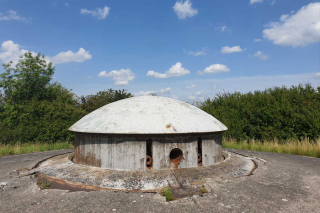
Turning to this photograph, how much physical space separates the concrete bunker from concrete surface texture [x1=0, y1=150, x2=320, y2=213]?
1.40 meters

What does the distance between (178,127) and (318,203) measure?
3.54 metres

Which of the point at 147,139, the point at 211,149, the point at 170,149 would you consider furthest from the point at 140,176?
the point at 211,149

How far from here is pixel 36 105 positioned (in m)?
16.1

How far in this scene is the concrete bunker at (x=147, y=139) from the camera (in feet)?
20.1

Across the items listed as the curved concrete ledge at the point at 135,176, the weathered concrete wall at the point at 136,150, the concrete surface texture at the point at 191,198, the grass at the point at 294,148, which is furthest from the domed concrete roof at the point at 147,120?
the grass at the point at 294,148

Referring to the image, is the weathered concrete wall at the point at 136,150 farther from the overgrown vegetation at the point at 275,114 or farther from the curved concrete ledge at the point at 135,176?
the overgrown vegetation at the point at 275,114

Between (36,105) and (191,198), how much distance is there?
50.8 ft

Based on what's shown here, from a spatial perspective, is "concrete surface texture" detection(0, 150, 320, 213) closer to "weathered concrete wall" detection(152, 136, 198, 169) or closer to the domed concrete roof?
"weathered concrete wall" detection(152, 136, 198, 169)

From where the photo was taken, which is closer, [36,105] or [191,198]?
[191,198]

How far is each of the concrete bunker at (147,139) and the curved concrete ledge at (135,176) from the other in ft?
0.91

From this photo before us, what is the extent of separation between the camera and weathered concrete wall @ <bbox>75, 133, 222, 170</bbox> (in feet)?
20.1

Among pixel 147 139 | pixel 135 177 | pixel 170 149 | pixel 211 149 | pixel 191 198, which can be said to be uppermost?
pixel 147 139

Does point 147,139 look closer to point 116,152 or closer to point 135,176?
point 116,152

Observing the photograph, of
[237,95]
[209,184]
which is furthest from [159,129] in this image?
[237,95]
